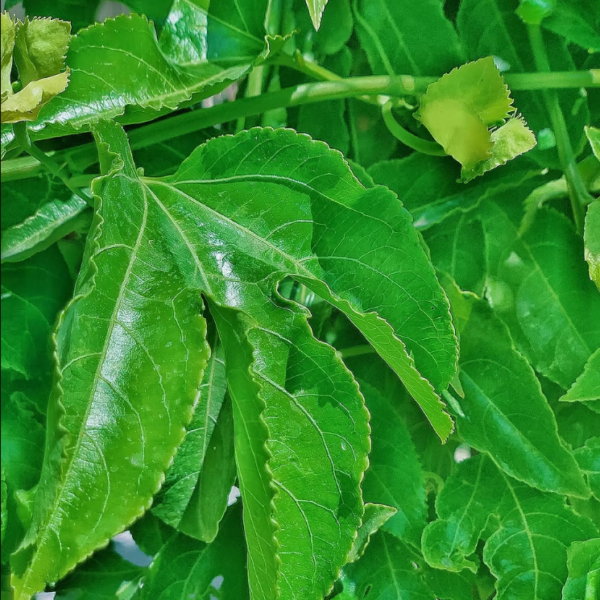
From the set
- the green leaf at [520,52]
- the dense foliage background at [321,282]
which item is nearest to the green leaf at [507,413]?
the dense foliage background at [321,282]

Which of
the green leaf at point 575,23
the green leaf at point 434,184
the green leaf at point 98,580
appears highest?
the green leaf at point 575,23

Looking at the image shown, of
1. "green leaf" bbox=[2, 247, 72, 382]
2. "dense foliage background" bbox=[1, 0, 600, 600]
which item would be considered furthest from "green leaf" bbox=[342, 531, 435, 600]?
"green leaf" bbox=[2, 247, 72, 382]

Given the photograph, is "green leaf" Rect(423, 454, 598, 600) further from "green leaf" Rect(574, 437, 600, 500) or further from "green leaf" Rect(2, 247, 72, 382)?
"green leaf" Rect(2, 247, 72, 382)

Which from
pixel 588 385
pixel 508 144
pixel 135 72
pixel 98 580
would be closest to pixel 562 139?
pixel 508 144

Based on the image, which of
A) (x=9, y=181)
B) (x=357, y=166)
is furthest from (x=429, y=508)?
(x=9, y=181)

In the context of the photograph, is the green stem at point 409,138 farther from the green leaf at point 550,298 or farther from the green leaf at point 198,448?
the green leaf at point 198,448
